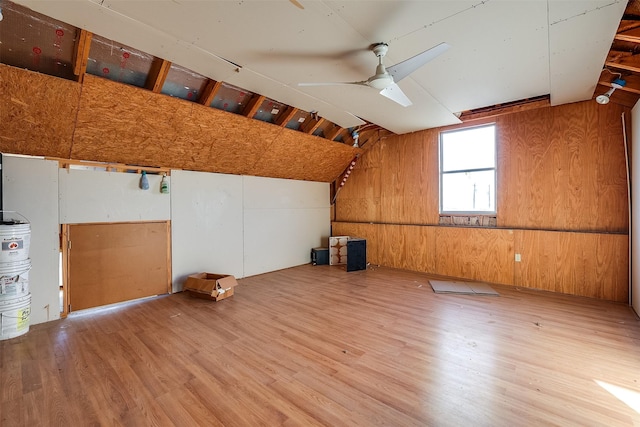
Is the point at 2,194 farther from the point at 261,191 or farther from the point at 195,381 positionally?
the point at 261,191

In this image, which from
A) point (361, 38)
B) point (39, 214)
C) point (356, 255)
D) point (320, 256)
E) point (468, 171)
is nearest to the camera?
point (361, 38)

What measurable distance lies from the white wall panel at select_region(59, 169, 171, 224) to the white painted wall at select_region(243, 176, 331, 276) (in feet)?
5.15

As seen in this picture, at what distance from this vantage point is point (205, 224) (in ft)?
15.5

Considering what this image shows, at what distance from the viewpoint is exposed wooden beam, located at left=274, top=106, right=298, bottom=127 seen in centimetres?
429

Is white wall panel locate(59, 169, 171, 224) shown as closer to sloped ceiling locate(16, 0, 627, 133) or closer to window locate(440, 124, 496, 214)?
sloped ceiling locate(16, 0, 627, 133)

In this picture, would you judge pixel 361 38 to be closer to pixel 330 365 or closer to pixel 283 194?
pixel 330 365

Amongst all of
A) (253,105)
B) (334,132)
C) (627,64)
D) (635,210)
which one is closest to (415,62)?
(253,105)

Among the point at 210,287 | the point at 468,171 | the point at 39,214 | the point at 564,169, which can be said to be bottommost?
the point at 210,287

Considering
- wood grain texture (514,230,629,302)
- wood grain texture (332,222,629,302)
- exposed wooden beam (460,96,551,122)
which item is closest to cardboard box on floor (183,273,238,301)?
wood grain texture (332,222,629,302)

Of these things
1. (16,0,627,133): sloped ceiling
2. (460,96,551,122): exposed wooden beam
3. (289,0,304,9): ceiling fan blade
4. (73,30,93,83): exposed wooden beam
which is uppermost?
(460,96,551,122): exposed wooden beam

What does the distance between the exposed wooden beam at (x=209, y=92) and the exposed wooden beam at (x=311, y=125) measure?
5.80 ft

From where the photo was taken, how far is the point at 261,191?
18.2 ft

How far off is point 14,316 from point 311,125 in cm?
449

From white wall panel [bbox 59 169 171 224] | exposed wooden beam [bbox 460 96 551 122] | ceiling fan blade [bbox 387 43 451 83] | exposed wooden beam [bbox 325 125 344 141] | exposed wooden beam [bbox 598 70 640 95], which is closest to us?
ceiling fan blade [bbox 387 43 451 83]
